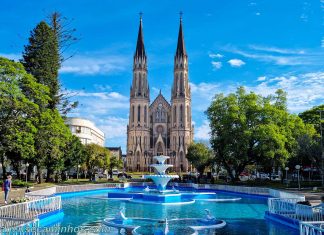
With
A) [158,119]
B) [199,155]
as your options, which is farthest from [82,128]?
[199,155]

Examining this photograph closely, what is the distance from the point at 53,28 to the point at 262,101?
96.1 feet

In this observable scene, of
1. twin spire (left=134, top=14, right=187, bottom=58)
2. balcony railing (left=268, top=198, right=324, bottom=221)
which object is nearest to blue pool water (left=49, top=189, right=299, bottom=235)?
balcony railing (left=268, top=198, right=324, bottom=221)

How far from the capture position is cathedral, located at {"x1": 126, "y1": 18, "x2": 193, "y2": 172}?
119 m

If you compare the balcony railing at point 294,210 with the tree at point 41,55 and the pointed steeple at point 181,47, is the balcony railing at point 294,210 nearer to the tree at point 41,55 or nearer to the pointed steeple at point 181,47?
the tree at point 41,55

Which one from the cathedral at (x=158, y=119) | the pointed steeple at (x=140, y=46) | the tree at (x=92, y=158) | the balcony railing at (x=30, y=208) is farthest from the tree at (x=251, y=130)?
the pointed steeple at (x=140, y=46)

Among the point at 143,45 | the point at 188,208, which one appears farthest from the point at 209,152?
the point at 143,45

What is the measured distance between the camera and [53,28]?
49125 mm

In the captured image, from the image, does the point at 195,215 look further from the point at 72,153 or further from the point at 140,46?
the point at 140,46

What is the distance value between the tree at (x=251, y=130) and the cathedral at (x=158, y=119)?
68300 millimetres

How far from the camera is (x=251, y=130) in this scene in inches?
1758

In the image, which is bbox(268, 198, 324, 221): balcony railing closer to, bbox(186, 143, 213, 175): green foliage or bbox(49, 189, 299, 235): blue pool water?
bbox(49, 189, 299, 235): blue pool water

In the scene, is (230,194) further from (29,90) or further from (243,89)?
(29,90)

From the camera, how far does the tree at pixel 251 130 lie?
43.2 metres

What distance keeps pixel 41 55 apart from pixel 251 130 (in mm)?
27668
